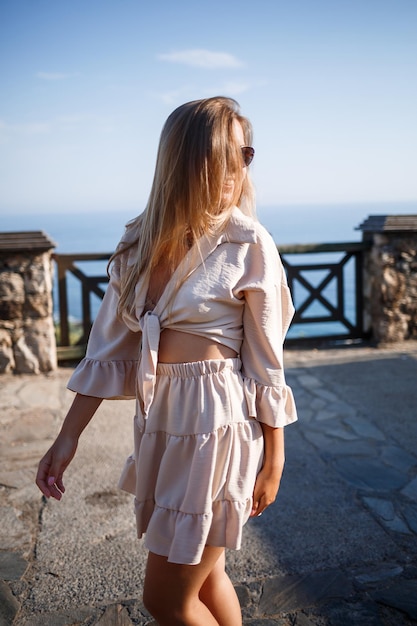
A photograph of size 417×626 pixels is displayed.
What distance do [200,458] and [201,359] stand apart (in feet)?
0.82

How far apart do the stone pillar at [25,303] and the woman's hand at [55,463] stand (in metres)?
4.18

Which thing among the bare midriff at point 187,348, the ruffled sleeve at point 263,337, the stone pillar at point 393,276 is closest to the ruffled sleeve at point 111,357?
the bare midriff at point 187,348

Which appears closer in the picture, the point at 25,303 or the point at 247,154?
the point at 247,154

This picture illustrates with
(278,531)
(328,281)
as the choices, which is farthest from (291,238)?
(278,531)

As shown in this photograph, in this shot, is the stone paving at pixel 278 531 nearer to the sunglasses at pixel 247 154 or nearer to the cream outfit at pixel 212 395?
the cream outfit at pixel 212 395

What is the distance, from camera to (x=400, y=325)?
6645mm

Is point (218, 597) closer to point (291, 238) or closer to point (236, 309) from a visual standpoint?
point (236, 309)

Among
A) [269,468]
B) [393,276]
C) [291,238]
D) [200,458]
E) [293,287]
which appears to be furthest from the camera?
[291,238]

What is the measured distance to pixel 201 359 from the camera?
62.0 inches

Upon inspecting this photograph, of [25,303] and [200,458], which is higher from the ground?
[200,458]

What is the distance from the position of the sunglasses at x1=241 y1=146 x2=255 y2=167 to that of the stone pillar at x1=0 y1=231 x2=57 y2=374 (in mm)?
4316

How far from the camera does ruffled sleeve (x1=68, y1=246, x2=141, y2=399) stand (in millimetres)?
1718

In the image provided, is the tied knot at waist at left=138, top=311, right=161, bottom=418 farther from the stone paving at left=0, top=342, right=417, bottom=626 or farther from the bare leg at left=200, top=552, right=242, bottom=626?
the stone paving at left=0, top=342, right=417, bottom=626

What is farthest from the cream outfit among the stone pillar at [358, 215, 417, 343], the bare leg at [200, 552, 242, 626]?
the stone pillar at [358, 215, 417, 343]
